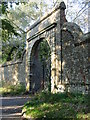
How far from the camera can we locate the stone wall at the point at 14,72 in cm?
1658

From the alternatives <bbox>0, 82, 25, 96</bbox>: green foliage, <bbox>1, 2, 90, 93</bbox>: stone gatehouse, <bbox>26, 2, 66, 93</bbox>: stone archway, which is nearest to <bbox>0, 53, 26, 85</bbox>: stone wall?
<bbox>0, 82, 25, 96</bbox>: green foliage

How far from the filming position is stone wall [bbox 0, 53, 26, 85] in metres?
16.6

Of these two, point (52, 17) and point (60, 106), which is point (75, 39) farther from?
point (60, 106)

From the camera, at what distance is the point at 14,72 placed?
18188 millimetres

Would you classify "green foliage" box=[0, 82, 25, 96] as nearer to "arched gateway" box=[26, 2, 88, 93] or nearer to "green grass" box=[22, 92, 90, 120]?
"arched gateway" box=[26, 2, 88, 93]

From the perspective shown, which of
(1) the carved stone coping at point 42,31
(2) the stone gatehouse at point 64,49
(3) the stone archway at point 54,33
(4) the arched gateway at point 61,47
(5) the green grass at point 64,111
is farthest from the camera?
(1) the carved stone coping at point 42,31

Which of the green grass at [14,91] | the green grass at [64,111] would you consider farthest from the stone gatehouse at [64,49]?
the green grass at [14,91]

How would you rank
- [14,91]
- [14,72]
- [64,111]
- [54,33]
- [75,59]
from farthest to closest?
[14,72] → [14,91] → [54,33] → [75,59] → [64,111]

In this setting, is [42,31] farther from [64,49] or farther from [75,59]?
[75,59]

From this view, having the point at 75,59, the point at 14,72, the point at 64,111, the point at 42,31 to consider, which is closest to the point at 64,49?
the point at 75,59

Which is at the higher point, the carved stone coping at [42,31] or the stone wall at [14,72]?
the carved stone coping at [42,31]

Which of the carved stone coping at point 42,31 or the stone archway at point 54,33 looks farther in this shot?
the carved stone coping at point 42,31

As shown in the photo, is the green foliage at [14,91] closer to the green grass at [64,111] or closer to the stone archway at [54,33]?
the stone archway at [54,33]

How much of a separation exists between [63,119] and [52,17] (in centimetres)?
690
